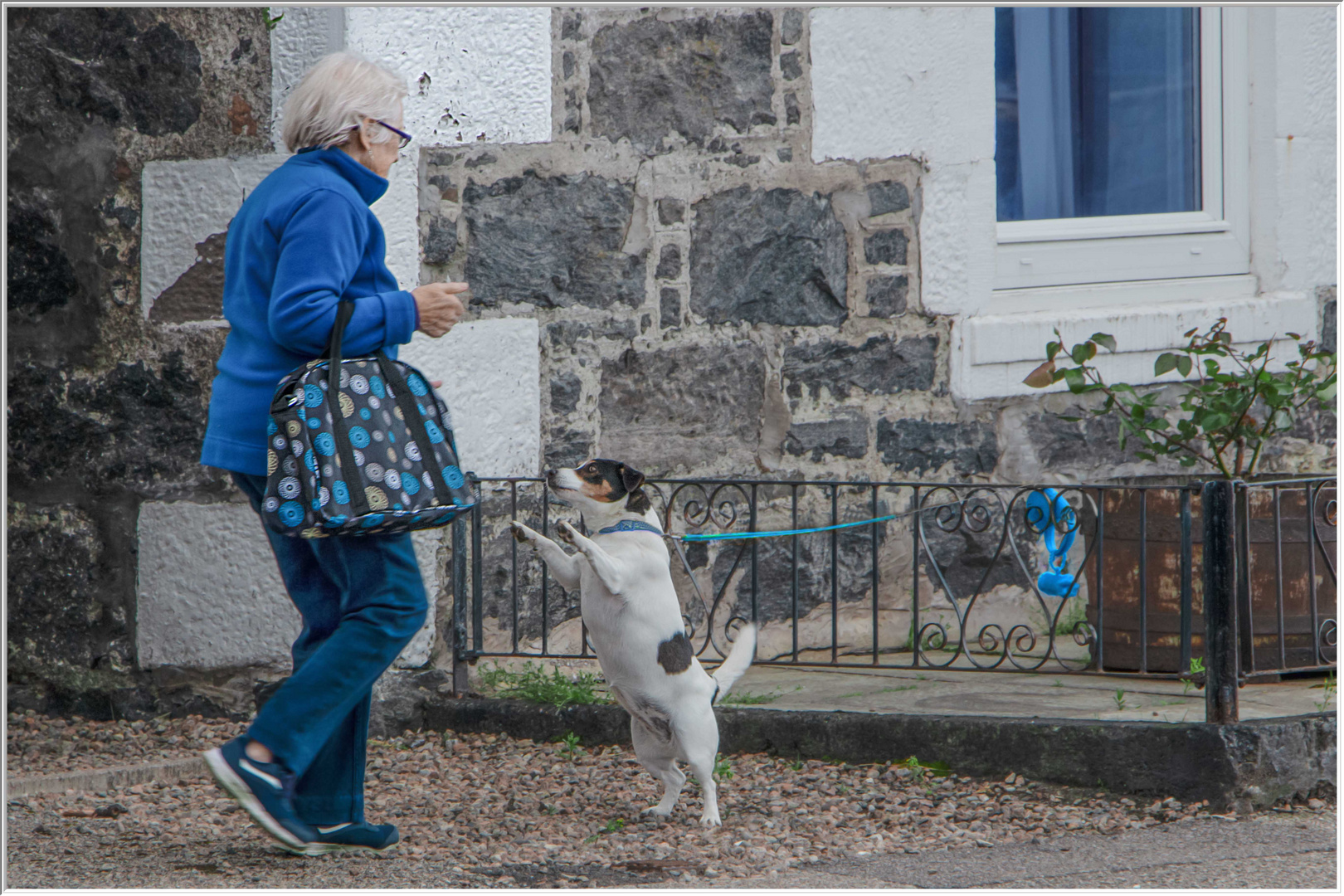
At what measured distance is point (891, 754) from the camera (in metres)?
3.96

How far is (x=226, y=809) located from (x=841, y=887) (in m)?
1.57

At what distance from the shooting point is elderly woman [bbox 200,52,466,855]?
2.89 meters

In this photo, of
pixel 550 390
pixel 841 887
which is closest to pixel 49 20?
pixel 550 390

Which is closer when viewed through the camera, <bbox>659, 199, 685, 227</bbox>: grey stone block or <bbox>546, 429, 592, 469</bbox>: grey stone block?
<bbox>546, 429, 592, 469</bbox>: grey stone block

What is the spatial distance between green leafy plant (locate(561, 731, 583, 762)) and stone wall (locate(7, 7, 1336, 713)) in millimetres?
489

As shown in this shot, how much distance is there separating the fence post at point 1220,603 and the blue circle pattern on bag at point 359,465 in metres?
1.85

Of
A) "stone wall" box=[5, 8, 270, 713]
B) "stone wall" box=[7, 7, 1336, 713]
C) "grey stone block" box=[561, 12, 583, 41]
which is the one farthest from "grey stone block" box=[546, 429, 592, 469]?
"grey stone block" box=[561, 12, 583, 41]

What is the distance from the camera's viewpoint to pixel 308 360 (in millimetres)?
2996

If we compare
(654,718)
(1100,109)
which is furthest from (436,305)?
(1100,109)

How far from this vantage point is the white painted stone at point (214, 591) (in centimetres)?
432

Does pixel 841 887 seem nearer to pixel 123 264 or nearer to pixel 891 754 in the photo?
pixel 891 754

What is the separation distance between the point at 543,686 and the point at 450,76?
1788mm

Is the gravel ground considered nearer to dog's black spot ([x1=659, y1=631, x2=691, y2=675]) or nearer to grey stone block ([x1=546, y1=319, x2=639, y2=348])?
dog's black spot ([x1=659, y1=631, x2=691, y2=675])

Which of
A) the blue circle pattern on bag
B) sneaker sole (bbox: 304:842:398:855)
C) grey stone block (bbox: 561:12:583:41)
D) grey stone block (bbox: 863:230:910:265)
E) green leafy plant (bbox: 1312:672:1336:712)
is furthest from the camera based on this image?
grey stone block (bbox: 863:230:910:265)
